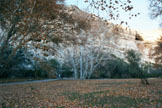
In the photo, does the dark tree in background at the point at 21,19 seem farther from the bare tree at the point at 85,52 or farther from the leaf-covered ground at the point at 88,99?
the bare tree at the point at 85,52

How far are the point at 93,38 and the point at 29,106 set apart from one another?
2410 cm

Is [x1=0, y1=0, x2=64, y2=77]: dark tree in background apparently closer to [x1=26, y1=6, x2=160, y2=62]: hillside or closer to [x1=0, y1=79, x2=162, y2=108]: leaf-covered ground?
[x1=26, y1=6, x2=160, y2=62]: hillside

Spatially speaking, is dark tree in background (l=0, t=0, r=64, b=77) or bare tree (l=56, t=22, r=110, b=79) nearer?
dark tree in background (l=0, t=0, r=64, b=77)

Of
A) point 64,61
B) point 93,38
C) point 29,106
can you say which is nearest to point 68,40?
point 29,106

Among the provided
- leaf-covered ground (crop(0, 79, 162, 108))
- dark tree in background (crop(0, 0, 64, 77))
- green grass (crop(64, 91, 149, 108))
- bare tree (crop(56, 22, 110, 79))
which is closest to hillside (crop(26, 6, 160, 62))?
bare tree (crop(56, 22, 110, 79))

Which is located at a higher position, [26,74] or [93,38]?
[93,38]

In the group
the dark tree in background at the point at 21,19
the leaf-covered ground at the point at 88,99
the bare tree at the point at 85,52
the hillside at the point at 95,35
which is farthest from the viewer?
the bare tree at the point at 85,52

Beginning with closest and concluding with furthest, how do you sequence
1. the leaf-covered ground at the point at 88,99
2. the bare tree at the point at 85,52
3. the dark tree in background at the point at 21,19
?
1. the dark tree in background at the point at 21,19
2. the leaf-covered ground at the point at 88,99
3. the bare tree at the point at 85,52

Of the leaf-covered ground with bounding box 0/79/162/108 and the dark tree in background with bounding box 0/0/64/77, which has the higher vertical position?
the dark tree in background with bounding box 0/0/64/77

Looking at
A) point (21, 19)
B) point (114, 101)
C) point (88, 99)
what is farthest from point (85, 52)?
point (21, 19)

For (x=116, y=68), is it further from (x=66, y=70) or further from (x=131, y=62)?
(x=131, y=62)

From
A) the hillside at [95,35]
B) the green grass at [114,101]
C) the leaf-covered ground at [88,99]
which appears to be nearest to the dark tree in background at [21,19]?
the hillside at [95,35]

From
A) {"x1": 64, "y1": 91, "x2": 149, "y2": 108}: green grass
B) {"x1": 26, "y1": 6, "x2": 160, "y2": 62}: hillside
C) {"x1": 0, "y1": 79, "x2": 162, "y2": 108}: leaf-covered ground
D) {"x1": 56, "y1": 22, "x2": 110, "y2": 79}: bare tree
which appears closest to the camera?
{"x1": 64, "y1": 91, "x2": 149, "y2": 108}: green grass

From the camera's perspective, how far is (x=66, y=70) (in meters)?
38.8
